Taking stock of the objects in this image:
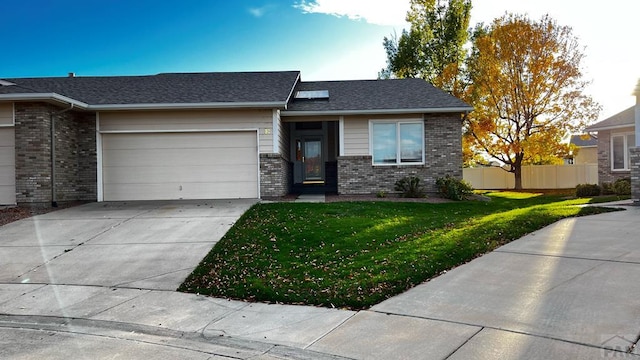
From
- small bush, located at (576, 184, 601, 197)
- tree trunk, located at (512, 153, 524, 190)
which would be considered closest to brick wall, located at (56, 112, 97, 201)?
small bush, located at (576, 184, 601, 197)

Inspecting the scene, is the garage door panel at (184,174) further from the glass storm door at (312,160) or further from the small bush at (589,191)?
the small bush at (589,191)

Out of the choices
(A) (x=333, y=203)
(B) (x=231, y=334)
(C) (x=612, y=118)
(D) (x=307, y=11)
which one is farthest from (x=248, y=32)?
(C) (x=612, y=118)

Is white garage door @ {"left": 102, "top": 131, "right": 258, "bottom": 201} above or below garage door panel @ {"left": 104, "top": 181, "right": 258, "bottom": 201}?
above

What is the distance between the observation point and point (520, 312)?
4.49 meters

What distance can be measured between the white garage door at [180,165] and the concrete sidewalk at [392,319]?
8009 mm

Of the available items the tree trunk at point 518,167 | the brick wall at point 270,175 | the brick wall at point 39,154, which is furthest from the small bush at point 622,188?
the brick wall at point 39,154

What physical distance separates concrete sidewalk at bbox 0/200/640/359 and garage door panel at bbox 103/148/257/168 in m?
8.20

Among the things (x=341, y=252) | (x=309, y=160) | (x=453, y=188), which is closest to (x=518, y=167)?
(x=453, y=188)

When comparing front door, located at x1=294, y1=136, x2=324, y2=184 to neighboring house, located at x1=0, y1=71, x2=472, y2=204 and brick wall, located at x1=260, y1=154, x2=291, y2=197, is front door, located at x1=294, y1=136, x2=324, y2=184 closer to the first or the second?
neighboring house, located at x1=0, y1=71, x2=472, y2=204

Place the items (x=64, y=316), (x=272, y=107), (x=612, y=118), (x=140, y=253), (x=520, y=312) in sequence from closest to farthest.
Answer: (x=520, y=312) → (x=64, y=316) → (x=140, y=253) → (x=272, y=107) → (x=612, y=118)

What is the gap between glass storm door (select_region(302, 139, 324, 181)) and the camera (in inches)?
800

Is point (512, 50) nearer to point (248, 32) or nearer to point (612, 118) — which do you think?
point (612, 118)

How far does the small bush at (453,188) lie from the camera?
49.2 feet

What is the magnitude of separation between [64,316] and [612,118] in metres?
23.2
